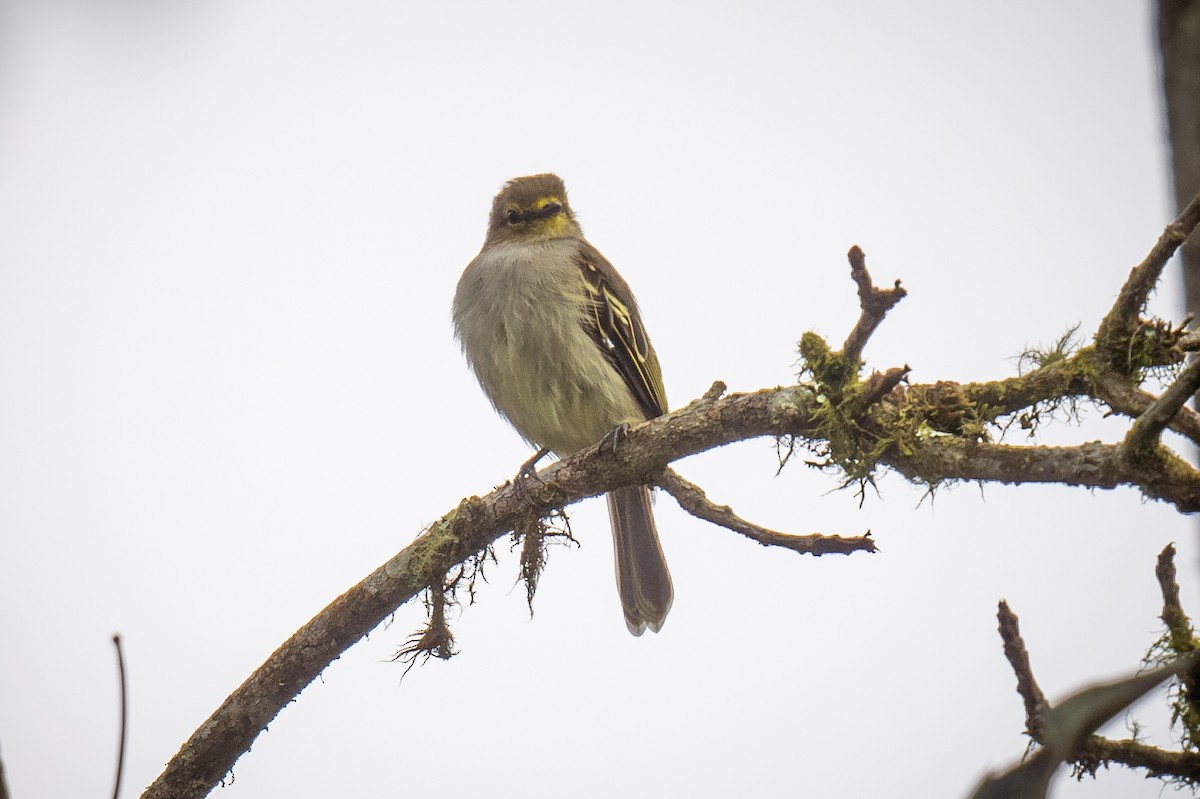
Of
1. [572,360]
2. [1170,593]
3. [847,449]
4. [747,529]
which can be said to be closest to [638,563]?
[572,360]

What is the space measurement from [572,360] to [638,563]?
41.5 inches

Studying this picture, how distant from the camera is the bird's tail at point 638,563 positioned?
4.82 metres

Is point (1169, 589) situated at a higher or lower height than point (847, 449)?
lower

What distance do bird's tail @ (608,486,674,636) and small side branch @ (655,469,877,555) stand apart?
1409mm

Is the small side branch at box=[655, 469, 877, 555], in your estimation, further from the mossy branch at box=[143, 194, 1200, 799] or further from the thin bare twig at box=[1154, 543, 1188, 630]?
the thin bare twig at box=[1154, 543, 1188, 630]

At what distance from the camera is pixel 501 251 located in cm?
523

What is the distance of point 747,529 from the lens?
10.3 feet

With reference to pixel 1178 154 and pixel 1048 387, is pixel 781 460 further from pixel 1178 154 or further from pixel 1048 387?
pixel 1178 154

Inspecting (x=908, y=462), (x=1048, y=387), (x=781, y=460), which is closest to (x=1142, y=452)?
(x=1048, y=387)

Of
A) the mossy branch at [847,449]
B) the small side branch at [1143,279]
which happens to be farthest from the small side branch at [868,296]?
the small side branch at [1143,279]

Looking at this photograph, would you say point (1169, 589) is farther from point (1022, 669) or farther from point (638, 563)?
point (638, 563)

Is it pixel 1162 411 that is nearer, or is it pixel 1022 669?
pixel 1162 411

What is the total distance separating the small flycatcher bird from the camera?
4.52 metres

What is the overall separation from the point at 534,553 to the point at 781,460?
36.6 inches
